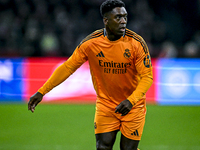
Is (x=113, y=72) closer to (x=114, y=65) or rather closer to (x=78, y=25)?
(x=114, y=65)

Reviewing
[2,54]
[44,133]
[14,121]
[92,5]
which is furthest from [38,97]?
[92,5]

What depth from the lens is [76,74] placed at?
1052 cm

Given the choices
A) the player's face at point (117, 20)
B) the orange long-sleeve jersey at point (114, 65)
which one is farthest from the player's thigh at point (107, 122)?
the player's face at point (117, 20)

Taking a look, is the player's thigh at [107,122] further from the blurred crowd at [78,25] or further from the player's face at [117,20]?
the blurred crowd at [78,25]

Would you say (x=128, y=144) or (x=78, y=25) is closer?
(x=128, y=144)

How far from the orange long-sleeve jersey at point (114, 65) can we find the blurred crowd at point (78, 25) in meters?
8.74

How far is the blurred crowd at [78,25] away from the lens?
13.4 metres

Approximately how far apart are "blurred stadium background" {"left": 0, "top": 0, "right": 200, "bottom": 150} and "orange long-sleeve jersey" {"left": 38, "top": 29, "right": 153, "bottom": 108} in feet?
7.33

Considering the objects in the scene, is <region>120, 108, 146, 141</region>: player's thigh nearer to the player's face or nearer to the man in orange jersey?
the man in orange jersey

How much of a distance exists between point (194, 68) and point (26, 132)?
5457mm

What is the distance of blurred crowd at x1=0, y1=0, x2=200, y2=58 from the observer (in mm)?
13352

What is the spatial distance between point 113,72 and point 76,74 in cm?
633

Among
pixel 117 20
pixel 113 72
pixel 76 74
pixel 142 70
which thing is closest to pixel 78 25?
pixel 76 74

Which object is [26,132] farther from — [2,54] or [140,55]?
[2,54]
